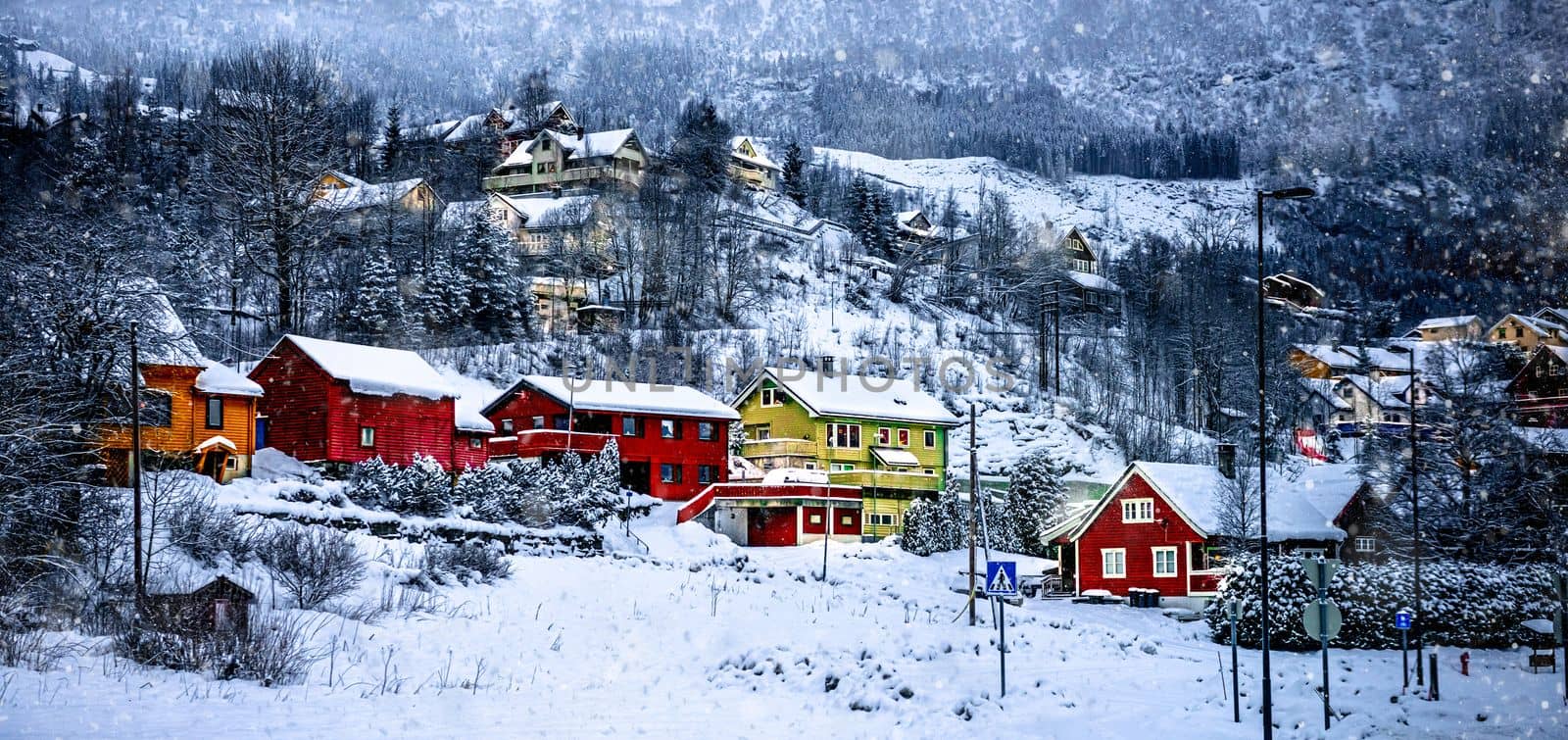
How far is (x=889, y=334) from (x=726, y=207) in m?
22.6

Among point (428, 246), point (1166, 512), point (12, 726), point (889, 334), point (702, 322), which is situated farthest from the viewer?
point (889, 334)

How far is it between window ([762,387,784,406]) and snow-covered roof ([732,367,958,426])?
1.93 ft

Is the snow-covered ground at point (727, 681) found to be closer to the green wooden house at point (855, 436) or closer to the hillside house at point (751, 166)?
the green wooden house at point (855, 436)

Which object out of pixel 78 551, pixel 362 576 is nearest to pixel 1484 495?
pixel 362 576

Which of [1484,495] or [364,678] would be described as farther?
[1484,495]

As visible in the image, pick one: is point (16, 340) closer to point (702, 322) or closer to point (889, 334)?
point (702, 322)

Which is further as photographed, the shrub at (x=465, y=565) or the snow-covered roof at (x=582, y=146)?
the snow-covered roof at (x=582, y=146)

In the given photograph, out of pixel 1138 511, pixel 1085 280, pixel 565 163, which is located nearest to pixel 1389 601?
pixel 1138 511

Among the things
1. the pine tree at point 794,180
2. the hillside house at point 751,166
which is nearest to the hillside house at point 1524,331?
Result: the pine tree at point 794,180

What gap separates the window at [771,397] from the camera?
225 ft

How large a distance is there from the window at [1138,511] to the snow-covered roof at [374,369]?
28688 mm

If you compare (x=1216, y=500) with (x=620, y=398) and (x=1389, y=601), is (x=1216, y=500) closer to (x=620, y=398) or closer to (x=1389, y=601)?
(x=1389, y=601)

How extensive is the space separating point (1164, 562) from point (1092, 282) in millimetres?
85276

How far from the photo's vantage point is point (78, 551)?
2789cm
